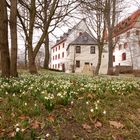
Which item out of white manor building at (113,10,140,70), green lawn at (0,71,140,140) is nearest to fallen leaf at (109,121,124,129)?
green lawn at (0,71,140,140)

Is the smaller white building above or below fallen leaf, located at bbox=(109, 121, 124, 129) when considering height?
above

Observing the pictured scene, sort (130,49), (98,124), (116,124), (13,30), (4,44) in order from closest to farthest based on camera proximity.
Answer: (98,124)
(116,124)
(4,44)
(13,30)
(130,49)

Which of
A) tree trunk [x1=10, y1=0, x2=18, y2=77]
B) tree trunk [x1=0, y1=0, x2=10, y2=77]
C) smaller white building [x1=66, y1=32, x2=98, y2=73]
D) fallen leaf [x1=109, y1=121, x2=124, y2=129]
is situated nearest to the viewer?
fallen leaf [x1=109, y1=121, x2=124, y2=129]

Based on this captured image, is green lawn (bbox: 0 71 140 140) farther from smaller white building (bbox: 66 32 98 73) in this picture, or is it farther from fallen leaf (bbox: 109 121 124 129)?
smaller white building (bbox: 66 32 98 73)

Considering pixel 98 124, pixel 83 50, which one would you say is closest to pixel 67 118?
pixel 98 124

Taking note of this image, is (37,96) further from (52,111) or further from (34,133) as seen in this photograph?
(34,133)

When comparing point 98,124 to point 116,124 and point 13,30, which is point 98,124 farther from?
point 13,30

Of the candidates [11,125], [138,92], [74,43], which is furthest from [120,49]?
[11,125]

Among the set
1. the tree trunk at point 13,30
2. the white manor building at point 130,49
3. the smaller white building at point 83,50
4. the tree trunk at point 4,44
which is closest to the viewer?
the tree trunk at point 4,44

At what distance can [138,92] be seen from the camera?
9875 mm

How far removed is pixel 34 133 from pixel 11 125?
76 cm

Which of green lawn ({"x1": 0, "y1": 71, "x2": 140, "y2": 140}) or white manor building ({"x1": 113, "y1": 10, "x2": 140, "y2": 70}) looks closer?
green lawn ({"x1": 0, "y1": 71, "x2": 140, "y2": 140})

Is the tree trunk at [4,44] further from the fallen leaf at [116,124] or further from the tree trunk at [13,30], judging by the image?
the fallen leaf at [116,124]

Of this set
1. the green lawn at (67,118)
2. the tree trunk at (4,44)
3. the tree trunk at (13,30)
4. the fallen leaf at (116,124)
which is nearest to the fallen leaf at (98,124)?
the green lawn at (67,118)
